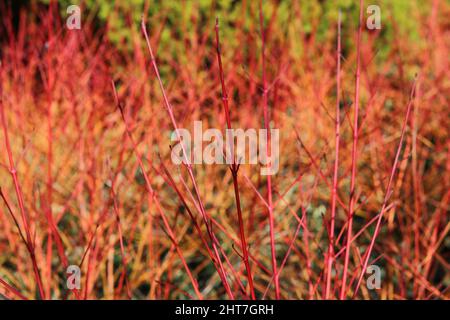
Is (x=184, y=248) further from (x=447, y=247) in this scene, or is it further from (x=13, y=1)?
(x=13, y=1)

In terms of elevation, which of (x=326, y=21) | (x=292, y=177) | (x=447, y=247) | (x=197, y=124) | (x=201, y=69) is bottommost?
(x=447, y=247)

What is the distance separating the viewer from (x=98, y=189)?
2.43m

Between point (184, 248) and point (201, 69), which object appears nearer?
point (184, 248)

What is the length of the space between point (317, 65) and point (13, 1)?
100 inches

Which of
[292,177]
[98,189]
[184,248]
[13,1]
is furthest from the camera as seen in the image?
[13,1]

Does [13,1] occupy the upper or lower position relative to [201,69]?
upper
